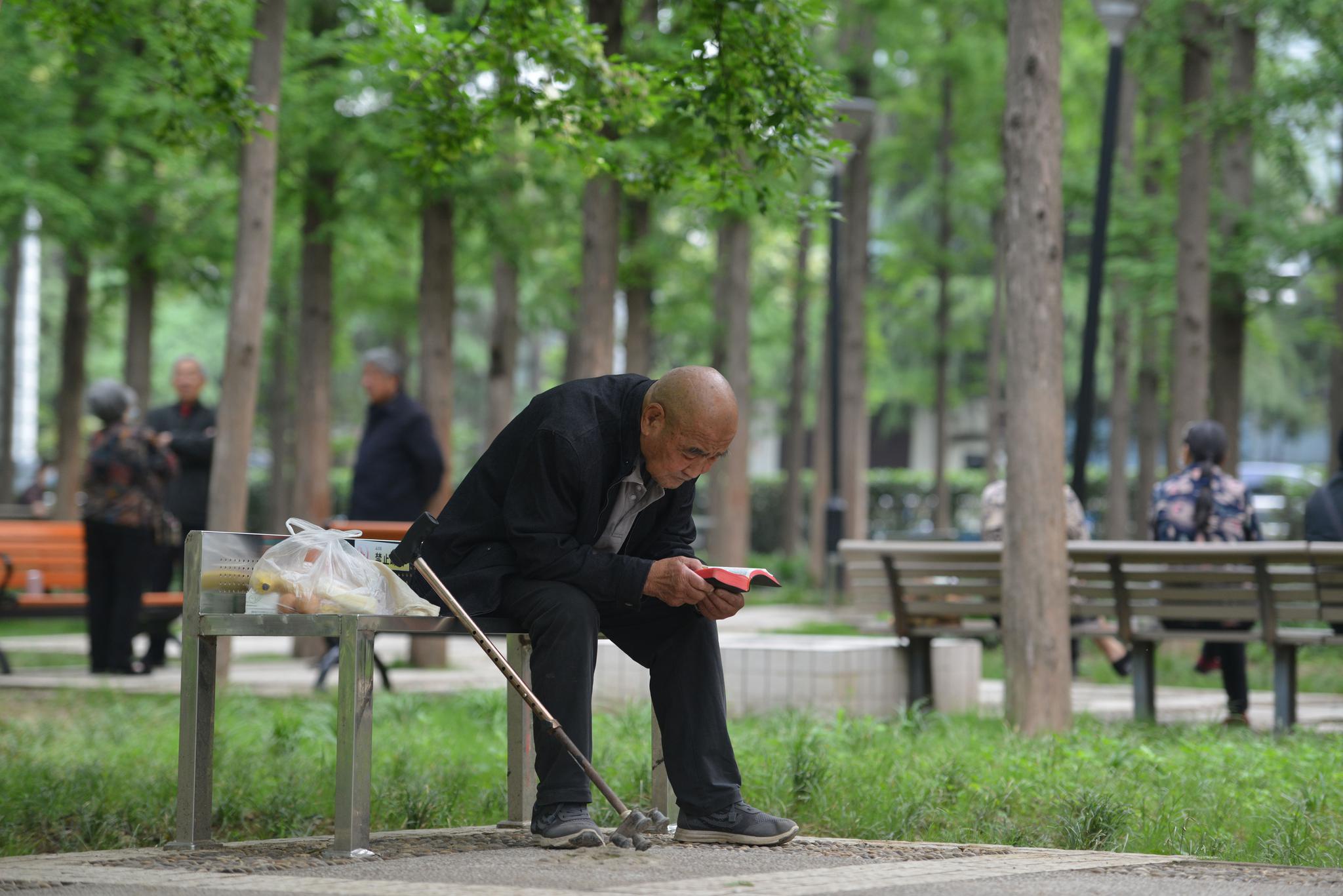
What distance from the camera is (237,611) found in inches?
194

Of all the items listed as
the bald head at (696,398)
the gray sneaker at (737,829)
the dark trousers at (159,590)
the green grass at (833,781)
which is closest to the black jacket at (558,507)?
the bald head at (696,398)

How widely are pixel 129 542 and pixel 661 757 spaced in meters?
7.15

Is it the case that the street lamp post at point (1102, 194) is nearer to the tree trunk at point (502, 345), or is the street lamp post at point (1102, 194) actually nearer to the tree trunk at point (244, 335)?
the tree trunk at point (502, 345)

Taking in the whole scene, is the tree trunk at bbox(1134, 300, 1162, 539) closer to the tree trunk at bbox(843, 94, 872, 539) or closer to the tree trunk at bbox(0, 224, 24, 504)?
the tree trunk at bbox(843, 94, 872, 539)

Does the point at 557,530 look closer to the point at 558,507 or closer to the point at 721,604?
the point at 558,507

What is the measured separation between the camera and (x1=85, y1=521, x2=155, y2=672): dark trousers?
11.3 metres

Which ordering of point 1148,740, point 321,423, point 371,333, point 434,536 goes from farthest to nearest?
point 371,333 → point 321,423 → point 1148,740 → point 434,536

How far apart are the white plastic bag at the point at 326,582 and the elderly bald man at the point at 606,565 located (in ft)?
0.34

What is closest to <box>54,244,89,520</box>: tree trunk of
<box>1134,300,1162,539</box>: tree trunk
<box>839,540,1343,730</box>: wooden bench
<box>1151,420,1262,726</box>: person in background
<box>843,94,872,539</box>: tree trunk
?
<box>843,94,872,539</box>: tree trunk

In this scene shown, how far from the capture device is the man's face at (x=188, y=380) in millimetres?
11969

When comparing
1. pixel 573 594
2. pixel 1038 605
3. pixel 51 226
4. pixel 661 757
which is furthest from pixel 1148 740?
pixel 51 226

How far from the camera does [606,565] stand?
468 cm

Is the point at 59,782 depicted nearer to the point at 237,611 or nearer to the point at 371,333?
the point at 237,611

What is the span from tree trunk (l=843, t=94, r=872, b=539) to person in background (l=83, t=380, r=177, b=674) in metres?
10.9
